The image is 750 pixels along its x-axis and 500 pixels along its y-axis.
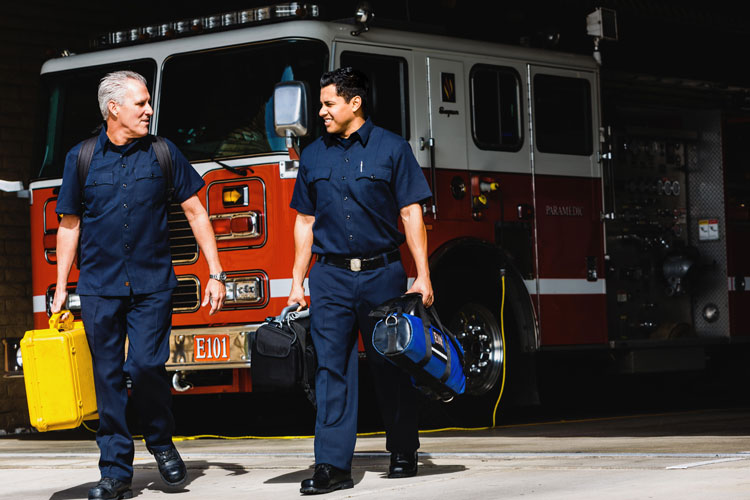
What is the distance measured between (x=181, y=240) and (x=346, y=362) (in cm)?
343

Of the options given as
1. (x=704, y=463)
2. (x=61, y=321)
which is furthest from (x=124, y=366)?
(x=704, y=463)

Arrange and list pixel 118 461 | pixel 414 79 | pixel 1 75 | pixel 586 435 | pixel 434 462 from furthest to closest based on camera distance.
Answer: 1. pixel 1 75
2. pixel 414 79
3. pixel 586 435
4. pixel 434 462
5. pixel 118 461

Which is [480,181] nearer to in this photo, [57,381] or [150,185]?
[150,185]

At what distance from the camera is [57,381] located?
6230 millimetres

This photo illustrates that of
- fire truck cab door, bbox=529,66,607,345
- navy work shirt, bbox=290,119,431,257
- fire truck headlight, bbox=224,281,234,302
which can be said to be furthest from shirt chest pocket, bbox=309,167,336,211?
fire truck cab door, bbox=529,66,607,345

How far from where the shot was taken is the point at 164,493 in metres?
6.38

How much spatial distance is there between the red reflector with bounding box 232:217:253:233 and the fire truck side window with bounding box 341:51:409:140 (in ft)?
3.50

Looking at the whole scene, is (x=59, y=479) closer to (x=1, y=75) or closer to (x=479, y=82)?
(x=479, y=82)

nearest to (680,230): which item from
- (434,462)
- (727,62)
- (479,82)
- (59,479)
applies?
(727,62)

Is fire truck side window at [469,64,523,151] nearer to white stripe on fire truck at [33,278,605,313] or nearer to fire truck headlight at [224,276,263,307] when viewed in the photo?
white stripe on fire truck at [33,278,605,313]

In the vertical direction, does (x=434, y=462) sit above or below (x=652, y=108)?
below

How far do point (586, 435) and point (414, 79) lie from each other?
266 cm

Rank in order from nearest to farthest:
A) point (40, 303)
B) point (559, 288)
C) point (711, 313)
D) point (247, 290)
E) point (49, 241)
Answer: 1. point (247, 290)
2. point (49, 241)
3. point (40, 303)
4. point (559, 288)
5. point (711, 313)

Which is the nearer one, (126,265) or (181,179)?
(126,265)
